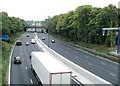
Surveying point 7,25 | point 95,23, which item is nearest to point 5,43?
point 7,25

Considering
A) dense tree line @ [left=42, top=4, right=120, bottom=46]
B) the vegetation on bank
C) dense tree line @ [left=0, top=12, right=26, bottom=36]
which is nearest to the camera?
the vegetation on bank

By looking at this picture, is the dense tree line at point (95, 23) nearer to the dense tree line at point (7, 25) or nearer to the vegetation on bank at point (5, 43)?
the dense tree line at point (7, 25)

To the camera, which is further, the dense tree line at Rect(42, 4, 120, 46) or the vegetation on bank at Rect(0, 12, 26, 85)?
the dense tree line at Rect(42, 4, 120, 46)

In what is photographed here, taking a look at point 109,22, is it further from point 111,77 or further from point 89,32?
point 111,77

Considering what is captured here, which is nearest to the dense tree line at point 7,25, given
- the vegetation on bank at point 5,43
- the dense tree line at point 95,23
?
the vegetation on bank at point 5,43

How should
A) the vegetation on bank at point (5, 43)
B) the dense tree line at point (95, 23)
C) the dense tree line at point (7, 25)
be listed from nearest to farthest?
the vegetation on bank at point (5, 43)
the dense tree line at point (7, 25)
the dense tree line at point (95, 23)

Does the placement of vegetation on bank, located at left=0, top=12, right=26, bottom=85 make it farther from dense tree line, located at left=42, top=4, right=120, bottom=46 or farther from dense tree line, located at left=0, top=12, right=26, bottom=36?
dense tree line, located at left=42, top=4, right=120, bottom=46

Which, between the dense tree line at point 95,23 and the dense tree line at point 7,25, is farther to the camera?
the dense tree line at point 95,23

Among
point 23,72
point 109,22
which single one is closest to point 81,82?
point 23,72

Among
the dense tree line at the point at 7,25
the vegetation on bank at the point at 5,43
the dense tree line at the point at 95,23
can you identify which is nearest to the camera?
the vegetation on bank at the point at 5,43

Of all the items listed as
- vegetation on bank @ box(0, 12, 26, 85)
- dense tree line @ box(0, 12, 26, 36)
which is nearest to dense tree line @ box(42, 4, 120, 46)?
dense tree line @ box(0, 12, 26, 36)

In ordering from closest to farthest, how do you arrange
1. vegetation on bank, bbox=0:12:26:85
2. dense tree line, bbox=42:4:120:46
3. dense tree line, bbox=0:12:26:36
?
vegetation on bank, bbox=0:12:26:85 → dense tree line, bbox=0:12:26:36 → dense tree line, bbox=42:4:120:46

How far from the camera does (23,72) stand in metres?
26.5

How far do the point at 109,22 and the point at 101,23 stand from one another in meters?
2.42
